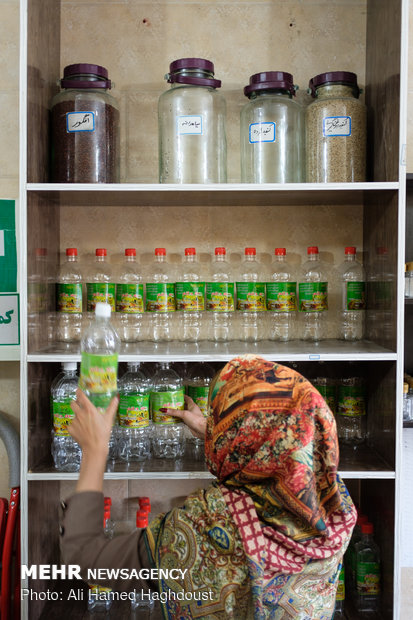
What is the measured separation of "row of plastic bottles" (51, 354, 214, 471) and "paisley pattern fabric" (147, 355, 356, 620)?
0.77 metres

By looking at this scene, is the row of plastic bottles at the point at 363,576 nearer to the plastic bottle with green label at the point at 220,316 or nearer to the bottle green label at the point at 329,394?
the bottle green label at the point at 329,394

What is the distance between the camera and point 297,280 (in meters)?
2.12

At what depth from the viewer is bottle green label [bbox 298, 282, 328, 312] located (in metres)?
1.92

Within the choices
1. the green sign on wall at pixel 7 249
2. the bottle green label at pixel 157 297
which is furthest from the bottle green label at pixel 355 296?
the green sign on wall at pixel 7 249

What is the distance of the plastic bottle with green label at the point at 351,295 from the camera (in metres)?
1.94

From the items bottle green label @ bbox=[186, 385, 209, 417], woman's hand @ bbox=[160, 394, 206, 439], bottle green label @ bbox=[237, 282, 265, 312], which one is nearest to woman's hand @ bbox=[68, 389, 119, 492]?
woman's hand @ bbox=[160, 394, 206, 439]

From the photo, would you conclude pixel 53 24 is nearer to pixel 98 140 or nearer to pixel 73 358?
pixel 98 140

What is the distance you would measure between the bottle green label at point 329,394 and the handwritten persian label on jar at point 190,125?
3.28 feet

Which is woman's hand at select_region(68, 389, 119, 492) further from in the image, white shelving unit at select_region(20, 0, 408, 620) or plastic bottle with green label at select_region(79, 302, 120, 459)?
white shelving unit at select_region(20, 0, 408, 620)

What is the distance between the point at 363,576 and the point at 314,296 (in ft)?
3.22

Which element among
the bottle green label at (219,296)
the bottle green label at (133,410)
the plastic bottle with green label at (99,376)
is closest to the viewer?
the plastic bottle with green label at (99,376)

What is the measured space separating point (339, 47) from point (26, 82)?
3.93 ft

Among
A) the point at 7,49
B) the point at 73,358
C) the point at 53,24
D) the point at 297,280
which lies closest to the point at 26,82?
the point at 53,24

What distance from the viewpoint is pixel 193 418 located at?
1688 mm
